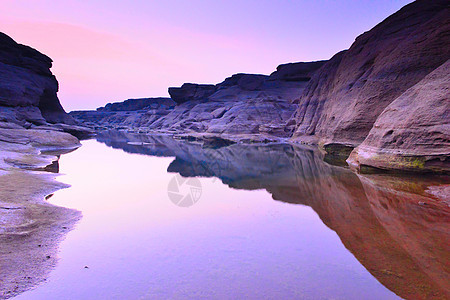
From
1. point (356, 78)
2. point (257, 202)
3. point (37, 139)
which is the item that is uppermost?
point (356, 78)

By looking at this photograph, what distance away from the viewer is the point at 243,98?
67688 millimetres

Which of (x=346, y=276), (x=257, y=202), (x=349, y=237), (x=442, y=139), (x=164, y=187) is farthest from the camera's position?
(x=164, y=187)

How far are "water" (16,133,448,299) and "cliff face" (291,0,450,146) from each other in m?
11.0

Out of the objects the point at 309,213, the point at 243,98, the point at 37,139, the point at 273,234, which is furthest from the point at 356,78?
the point at 243,98

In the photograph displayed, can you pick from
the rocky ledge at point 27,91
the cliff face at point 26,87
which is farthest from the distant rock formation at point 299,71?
the cliff face at point 26,87

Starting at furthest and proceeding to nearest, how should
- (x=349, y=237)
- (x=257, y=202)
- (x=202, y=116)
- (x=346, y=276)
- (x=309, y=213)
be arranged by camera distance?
(x=202, y=116) < (x=257, y=202) < (x=309, y=213) < (x=349, y=237) < (x=346, y=276)

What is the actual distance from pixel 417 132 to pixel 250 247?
35.9 ft

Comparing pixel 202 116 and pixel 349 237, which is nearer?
pixel 349 237

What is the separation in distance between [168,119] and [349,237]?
78752 mm

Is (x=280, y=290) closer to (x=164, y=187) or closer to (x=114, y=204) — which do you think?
(x=114, y=204)

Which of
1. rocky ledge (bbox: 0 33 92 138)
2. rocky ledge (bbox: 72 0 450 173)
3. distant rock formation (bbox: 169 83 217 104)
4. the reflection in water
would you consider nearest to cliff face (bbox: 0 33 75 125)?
rocky ledge (bbox: 0 33 92 138)

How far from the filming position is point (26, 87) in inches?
1623

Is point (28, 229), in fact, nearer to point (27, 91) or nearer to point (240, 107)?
point (27, 91)

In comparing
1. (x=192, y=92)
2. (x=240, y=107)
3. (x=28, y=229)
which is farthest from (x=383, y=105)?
(x=192, y=92)
